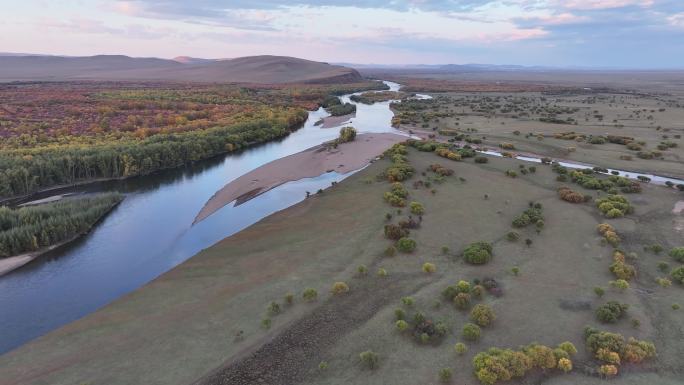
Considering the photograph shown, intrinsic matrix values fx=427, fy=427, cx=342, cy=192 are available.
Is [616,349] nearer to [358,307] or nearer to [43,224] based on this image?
[358,307]

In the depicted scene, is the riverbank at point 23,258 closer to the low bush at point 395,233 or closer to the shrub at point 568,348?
the low bush at point 395,233

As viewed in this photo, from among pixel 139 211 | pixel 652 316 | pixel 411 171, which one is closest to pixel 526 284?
pixel 652 316

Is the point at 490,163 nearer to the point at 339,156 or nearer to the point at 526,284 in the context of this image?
the point at 339,156

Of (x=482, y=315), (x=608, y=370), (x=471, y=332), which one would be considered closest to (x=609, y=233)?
(x=482, y=315)

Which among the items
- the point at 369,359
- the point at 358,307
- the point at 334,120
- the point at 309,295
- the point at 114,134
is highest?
the point at 334,120

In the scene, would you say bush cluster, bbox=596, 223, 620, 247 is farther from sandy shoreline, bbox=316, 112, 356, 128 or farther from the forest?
sandy shoreline, bbox=316, 112, 356, 128

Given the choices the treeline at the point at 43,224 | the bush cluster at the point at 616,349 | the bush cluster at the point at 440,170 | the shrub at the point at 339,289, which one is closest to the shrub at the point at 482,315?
the bush cluster at the point at 616,349
